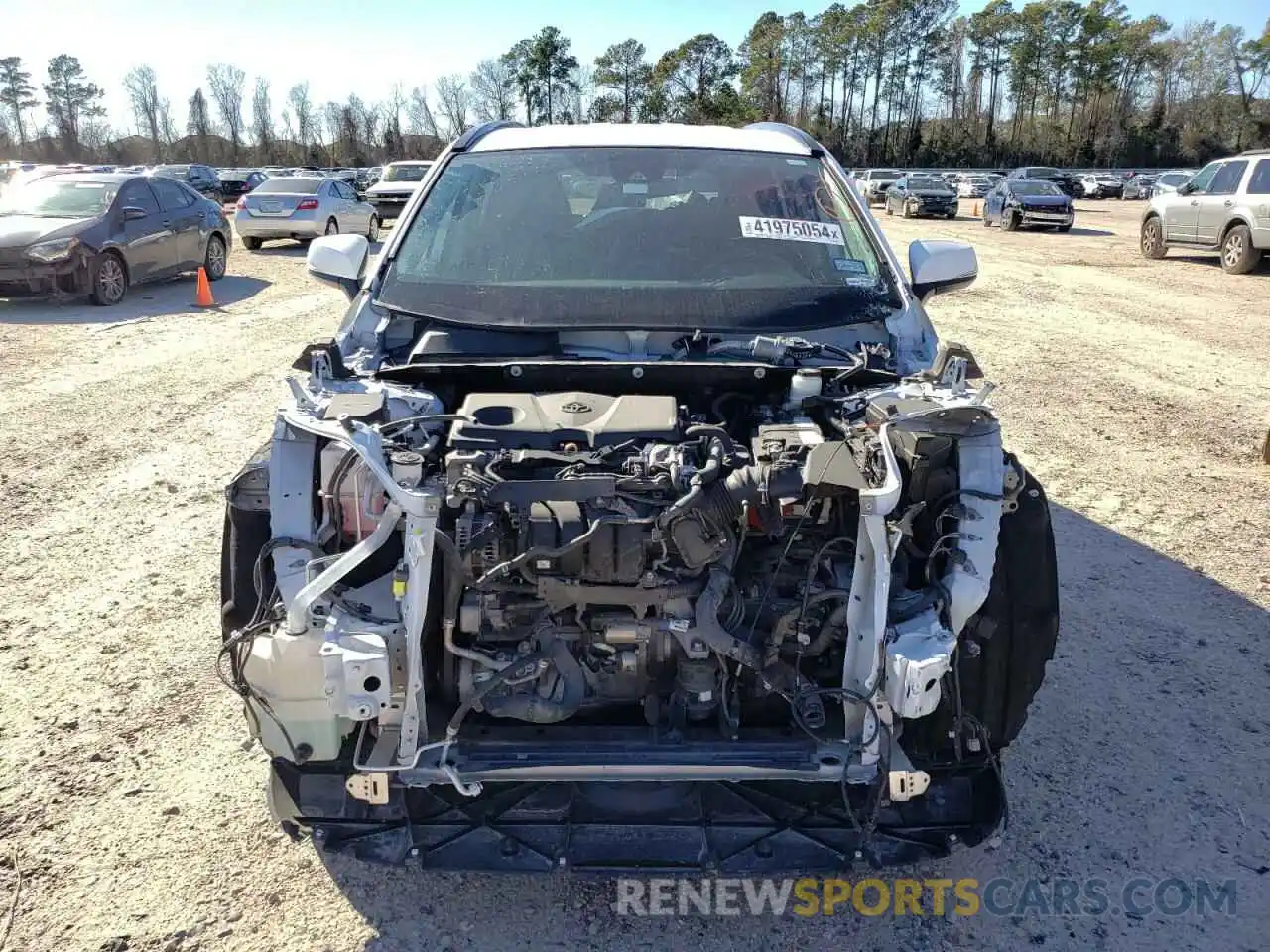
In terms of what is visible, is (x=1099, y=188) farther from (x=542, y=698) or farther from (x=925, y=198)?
(x=542, y=698)

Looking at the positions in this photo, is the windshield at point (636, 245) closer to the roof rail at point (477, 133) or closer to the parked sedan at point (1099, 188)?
the roof rail at point (477, 133)

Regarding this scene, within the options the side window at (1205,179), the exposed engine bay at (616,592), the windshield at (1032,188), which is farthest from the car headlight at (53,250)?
the windshield at (1032,188)

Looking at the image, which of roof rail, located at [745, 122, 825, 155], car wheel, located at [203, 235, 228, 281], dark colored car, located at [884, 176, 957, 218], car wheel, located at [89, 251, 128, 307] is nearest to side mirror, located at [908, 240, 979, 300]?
roof rail, located at [745, 122, 825, 155]

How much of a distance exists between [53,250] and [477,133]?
932cm

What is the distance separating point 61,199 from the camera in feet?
40.8

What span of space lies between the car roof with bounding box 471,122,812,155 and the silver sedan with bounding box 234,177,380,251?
15003 millimetres

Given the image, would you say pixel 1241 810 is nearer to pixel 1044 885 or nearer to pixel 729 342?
pixel 1044 885

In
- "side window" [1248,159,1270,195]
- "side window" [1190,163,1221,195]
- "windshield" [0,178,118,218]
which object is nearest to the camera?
"windshield" [0,178,118,218]

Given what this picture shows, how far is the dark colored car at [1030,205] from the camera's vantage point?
2606 centimetres

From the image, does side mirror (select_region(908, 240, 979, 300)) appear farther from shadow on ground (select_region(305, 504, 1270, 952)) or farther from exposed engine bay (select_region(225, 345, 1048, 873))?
shadow on ground (select_region(305, 504, 1270, 952))

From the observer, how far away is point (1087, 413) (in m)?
7.83

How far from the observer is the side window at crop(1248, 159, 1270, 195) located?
617 inches

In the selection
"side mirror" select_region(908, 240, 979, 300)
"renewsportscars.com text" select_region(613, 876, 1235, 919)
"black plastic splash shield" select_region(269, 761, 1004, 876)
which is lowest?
"renewsportscars.com text" select_region(613, 876, 1235, 919)

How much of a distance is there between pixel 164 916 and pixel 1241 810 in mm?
3249
